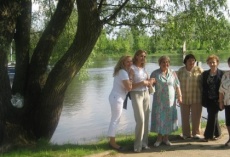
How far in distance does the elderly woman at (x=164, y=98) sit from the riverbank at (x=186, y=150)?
1.03 feet

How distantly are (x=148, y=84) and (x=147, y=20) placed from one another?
109 inches

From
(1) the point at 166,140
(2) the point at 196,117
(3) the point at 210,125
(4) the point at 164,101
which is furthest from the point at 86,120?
(4) the point at 164,101

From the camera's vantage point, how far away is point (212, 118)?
24.5 ft

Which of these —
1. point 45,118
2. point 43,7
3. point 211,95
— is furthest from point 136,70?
point 43,7

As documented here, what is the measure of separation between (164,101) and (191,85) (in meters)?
0.79

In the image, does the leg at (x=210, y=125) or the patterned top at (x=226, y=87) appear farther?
the leg at (x=210, y=125)

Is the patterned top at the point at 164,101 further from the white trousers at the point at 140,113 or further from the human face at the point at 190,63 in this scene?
the human face at the point at 190,63

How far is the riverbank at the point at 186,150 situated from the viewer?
21.7ft

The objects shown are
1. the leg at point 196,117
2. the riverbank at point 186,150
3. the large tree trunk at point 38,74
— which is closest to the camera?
the riverbank at point 186,150

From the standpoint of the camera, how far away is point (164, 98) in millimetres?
7055

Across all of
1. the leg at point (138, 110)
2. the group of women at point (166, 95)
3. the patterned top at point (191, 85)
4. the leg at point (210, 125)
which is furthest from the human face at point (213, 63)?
the leg at point (138, 110)

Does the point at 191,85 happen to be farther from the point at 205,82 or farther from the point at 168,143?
the point at 168,143

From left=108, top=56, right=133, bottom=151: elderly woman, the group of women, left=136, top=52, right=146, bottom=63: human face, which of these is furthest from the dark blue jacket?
left=108, top=56, right=133, bottom=151: elderly woman

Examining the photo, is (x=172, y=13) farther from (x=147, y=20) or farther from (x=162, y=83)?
(x=162, y=83)
